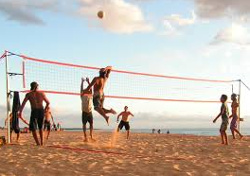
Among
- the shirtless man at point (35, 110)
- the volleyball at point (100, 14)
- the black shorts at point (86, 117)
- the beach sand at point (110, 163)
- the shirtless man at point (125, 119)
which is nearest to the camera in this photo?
the beach sand at point (110, 163)

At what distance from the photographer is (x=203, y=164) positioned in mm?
6391

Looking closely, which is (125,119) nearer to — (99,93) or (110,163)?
(99,93)

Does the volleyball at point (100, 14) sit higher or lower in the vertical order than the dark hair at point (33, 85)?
higher

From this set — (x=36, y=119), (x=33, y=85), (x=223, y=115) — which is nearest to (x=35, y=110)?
(x=36, y=119)

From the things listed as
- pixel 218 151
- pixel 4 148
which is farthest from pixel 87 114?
pixel 218 151

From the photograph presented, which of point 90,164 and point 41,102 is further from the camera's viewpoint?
point 41,102

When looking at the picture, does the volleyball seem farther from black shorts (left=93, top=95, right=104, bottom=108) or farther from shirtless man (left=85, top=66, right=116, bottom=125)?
black shorts (left=93, top=95, right=104, bottom=108)

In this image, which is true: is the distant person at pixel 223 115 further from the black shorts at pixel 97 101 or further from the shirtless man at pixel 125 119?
the shirtless man at pixel 125 119

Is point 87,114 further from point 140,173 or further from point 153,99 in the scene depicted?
point 140,173

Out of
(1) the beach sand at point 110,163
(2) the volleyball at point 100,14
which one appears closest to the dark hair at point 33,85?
(1) the beach sand at point 110,163

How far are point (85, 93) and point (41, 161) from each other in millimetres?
3724

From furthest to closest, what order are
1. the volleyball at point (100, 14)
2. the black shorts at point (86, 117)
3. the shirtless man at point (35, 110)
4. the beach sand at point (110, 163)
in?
the volleyball at point (100, 14) < the black shorts at point (86, 117) < the shirtless man at point (35, 110) < the beach sand at point (110, 163)

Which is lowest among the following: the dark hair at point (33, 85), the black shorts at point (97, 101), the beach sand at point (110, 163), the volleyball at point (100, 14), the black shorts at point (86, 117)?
the beach sand at point (110, 163)

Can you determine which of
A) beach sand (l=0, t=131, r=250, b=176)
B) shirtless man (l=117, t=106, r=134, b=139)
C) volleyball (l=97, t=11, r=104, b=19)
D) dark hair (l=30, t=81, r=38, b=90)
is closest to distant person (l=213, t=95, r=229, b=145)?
beach sand (l=0, t=131, r=250, b=176)
